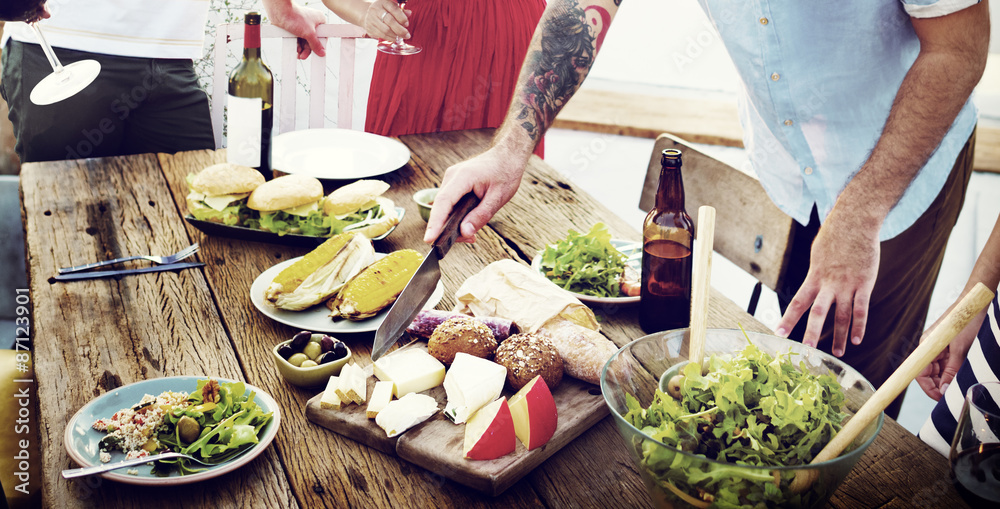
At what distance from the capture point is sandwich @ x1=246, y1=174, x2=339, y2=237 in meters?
1.51

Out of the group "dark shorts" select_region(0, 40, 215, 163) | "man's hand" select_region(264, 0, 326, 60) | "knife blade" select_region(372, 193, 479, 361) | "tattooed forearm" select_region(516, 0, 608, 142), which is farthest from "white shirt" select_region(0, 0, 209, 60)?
"knife blade" select_region(372, 193, 479, 361)

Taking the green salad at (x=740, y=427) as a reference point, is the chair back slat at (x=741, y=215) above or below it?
below

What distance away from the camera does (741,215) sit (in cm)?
177

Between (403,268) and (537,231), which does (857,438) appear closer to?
(403,268)

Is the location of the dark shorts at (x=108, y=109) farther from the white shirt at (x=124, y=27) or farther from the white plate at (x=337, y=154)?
the white plate at (x=337, y=154)

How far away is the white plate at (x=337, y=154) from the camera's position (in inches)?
73.5

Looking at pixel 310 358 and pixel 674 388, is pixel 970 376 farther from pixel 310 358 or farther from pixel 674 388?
pixel 310 358

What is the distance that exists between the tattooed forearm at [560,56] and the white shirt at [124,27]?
1.28 meters

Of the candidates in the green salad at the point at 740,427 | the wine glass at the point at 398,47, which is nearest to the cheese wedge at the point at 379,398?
the green salad at the point at 740,427

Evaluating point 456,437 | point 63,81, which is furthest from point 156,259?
point 456,437

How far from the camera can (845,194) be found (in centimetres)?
128

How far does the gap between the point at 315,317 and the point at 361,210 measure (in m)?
0.40

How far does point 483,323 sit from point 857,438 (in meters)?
0.57

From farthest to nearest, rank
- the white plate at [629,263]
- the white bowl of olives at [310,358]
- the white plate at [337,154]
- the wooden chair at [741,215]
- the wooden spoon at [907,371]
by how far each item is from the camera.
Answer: the white plate at [337,154]
the wooden chair at [741,215]
the white plate at [629,263]
the white bowl of olives at [310,358]
the wooden spoon at [907,371]
